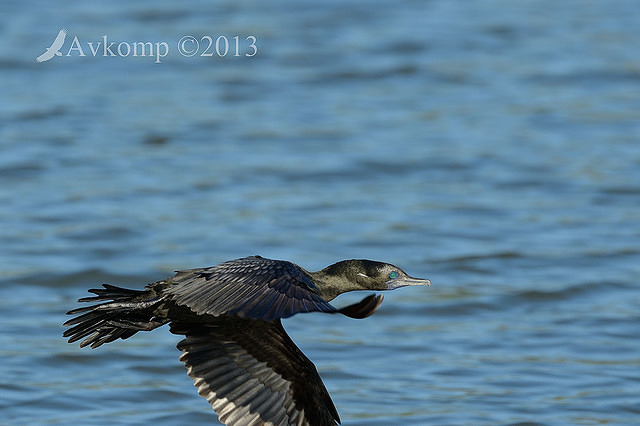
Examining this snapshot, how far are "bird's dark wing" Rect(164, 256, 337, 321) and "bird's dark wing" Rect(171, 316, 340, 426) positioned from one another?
1.71ft

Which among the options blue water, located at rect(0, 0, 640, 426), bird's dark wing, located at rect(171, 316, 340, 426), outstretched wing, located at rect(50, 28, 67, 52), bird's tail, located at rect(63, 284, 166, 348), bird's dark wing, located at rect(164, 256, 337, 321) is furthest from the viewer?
outstretched wing, located at rect(50, 28, 67, 52)

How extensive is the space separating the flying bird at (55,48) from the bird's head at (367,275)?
32.7 ft

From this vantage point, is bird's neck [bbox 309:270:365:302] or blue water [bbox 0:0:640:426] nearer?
bird's neck [bbox 309:270:365:302]

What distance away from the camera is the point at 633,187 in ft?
42.3

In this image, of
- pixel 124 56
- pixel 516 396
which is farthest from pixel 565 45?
pixel 516 396

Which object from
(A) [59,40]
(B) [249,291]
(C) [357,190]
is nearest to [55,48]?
(A) [59,40]

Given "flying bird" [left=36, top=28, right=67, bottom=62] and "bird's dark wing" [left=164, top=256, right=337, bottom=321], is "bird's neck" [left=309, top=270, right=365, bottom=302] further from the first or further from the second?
"flying bird" [left=36, top=28, right=67, bottom=62]

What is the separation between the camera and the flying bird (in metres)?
16.2

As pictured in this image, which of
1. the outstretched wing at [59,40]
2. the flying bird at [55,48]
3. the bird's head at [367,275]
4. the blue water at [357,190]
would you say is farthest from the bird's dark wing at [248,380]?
the outstretched wing at [59,40]

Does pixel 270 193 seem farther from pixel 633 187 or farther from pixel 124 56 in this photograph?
pixel 124 56

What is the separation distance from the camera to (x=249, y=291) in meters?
6.03

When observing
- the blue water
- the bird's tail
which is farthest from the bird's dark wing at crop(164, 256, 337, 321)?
the blue water

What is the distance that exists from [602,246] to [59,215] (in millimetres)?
4964

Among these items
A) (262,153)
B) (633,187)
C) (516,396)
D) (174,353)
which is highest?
(262,153)
